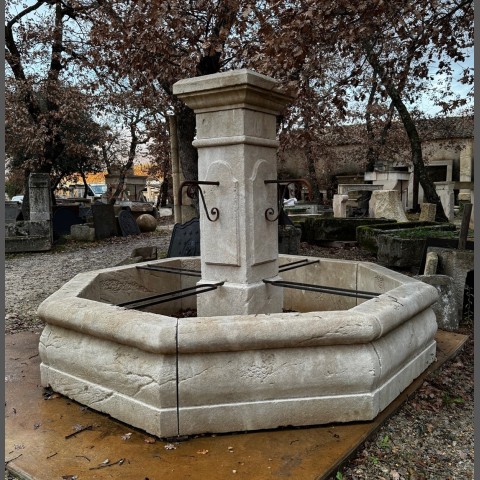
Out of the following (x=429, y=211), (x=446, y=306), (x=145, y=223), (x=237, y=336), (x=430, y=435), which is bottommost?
(x=430, y=435)

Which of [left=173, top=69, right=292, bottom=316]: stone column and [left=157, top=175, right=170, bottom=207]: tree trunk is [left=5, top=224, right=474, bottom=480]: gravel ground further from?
[left=157, top=175, right=170, bottom=207]: tree trunk

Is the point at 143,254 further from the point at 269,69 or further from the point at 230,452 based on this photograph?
the point at 230,452

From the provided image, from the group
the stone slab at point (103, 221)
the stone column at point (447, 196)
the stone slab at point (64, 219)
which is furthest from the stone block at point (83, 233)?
the stone column at point (447, 196)

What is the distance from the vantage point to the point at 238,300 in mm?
3559

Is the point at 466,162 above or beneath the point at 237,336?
above

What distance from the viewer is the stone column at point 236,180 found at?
134 inches

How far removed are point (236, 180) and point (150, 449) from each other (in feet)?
6.12

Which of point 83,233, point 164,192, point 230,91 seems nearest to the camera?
point 230,91

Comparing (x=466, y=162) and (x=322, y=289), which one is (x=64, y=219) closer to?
(x=322, y=289)

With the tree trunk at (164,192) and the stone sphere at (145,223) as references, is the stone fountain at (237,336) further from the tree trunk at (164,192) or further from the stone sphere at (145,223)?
the tree trunk at (164,192)

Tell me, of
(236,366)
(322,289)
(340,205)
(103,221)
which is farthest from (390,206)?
(236,366)

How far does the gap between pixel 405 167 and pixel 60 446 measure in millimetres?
27205

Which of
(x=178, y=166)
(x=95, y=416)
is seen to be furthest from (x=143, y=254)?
(x=95, y=416)

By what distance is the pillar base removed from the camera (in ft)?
11.6
